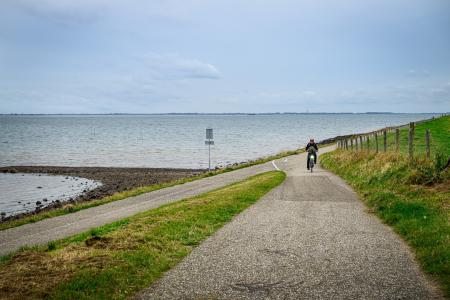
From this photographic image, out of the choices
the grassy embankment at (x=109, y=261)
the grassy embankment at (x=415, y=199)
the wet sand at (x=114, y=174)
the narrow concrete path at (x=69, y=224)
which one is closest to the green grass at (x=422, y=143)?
the grassy embankment at (x=415, y=199)

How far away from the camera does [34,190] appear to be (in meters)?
31.8

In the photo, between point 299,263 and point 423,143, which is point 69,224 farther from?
point 423,143

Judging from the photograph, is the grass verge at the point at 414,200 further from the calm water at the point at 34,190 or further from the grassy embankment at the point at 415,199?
the calm water at the point at 34,190

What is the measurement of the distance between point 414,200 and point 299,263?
6752 millimetres

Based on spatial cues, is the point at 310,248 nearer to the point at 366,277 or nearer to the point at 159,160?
the point at 366,277

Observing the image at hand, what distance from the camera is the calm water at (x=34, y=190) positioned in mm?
25797

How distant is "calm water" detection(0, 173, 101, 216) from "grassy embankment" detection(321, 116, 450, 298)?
18.4 metres

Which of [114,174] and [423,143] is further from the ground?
[423,143]

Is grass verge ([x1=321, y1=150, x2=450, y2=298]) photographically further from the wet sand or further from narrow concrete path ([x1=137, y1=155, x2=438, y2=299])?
the wet sand

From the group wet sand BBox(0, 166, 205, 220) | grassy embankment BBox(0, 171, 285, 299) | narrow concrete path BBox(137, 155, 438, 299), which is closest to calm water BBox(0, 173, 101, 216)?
wet sand BBox(0, 166, 205, 220)

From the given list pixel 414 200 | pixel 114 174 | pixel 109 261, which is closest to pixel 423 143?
pixel 414 200

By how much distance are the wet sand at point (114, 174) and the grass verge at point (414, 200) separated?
56.0 ft

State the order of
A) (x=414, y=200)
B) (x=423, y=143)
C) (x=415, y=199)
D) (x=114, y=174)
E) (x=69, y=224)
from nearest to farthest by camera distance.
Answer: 1. (x=414, y=200)
2. (x=415, y=199)
3. (x=69, y=224)
4. (x=423, y=143)
5. (x=114, y=174)

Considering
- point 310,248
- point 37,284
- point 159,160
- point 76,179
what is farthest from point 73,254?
point 159,160
